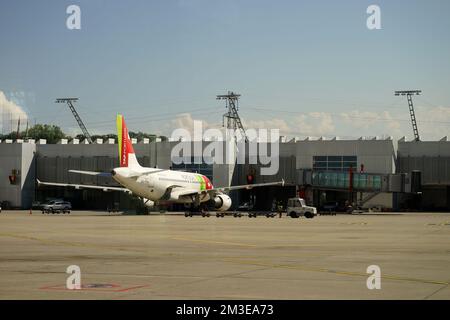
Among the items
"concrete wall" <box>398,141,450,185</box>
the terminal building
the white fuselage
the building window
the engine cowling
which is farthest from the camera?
"concrete wall" <box>398,141,450,185</box>

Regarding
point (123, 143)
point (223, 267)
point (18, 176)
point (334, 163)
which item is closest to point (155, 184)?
point (123, 143)

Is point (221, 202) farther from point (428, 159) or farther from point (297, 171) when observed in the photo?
point (428, 159)

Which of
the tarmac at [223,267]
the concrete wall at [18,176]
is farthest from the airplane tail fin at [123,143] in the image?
the concrete wall at [18,176]

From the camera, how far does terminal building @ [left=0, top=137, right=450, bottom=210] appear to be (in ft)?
343

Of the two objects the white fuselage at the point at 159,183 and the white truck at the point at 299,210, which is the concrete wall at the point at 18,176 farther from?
the white truck at the point at 299,210

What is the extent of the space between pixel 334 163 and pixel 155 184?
37355mm

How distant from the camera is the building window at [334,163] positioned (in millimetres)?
110062

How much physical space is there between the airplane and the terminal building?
10787 millimetres

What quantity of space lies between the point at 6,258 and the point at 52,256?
6.10ft

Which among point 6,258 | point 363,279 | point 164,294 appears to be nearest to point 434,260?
point 363,279

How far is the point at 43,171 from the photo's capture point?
127688 mm

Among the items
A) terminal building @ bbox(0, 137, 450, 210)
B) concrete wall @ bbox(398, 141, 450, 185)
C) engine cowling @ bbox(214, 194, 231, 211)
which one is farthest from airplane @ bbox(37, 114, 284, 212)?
concrete wall @ bbox(398, 141, 450, 185)

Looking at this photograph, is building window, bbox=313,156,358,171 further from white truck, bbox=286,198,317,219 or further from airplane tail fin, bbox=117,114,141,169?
airplane tail fin, bbox=117,114,141,169

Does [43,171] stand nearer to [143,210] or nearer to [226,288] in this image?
[143,210]
